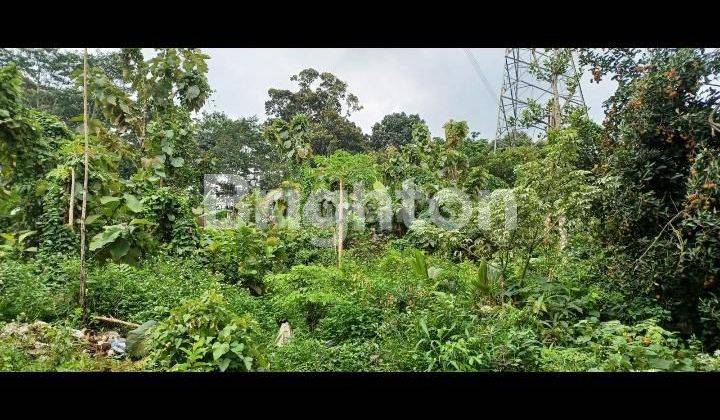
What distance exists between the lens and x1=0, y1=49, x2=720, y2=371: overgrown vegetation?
3.53 metres

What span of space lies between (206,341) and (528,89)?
36.3 feet

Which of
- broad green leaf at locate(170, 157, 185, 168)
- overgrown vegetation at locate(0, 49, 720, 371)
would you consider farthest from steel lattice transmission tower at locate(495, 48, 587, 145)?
broad green leaf at locate(170, 157, 185, 168)

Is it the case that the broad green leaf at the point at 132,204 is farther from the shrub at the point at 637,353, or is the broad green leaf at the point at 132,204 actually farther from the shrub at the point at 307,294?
the shrub at the point at 637,353

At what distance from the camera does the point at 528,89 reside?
12203 millimetres

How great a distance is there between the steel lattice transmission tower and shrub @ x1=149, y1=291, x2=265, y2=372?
6.82 meters

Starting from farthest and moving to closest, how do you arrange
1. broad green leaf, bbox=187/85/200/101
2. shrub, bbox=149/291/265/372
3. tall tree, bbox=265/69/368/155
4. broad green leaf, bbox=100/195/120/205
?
1. tall tree, bbox=265/69/368/155
2. broad green leaf, bbox=187/85/200/101
3. broad green leaf, bbox=100/195/120/205
4. shrub, bbox=149/291/265/372

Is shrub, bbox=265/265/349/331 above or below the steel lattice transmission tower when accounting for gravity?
below

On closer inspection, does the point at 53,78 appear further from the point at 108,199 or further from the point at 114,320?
the point at 114,320

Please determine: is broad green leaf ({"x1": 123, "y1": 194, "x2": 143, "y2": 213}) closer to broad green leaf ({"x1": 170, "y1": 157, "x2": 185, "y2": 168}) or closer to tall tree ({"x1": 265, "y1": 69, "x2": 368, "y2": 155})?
broad green leaf ({"x1": 170, "y1": 157, "x2": 185, "y2": 168})

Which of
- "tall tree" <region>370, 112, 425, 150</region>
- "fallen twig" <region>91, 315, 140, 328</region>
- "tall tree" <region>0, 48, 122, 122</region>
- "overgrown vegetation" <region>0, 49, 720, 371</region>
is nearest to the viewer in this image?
"overgrown vegetation" <region>0, 49, 720, 371</region>
